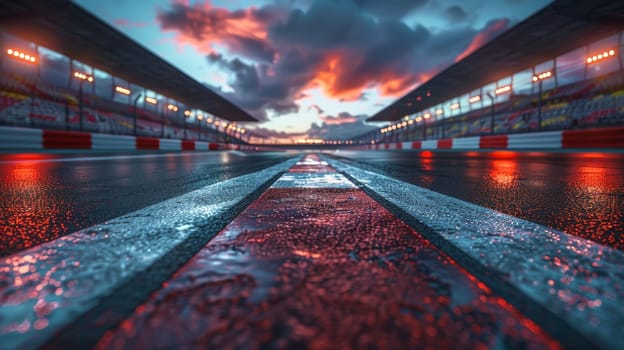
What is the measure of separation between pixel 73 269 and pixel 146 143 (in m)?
13.3

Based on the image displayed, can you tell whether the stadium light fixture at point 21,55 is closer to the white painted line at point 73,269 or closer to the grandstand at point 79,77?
the grandstand at point 79,77

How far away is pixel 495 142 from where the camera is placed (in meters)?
12.9

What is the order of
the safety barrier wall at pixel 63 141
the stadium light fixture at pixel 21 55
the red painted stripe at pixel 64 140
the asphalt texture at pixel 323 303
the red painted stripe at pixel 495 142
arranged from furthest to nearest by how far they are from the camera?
the stadium light fixture at pixel 21 55 < the red painted stripe at pixel 495 142 < the red painted stripe at pixel 64 140 < the safety barrier wall at pixel 63 141 < the asphalt texture at pixel 323 303

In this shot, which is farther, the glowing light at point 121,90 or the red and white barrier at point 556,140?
the glowing light at point 121,90

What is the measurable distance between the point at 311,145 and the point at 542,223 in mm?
63476

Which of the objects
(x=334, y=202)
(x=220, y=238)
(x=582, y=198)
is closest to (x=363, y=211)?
(x=334, y=202)

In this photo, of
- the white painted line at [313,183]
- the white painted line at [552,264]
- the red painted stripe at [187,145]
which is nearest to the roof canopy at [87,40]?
the red painted stripe at [187,145]

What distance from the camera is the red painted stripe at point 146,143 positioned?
11453mm

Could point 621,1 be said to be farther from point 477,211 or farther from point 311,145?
point 311,145

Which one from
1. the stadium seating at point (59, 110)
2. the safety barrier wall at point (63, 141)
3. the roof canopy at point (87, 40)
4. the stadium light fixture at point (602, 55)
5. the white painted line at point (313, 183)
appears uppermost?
the roof canopy at point (87, 40)

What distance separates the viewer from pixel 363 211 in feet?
3.46

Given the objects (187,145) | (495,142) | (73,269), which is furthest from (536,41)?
(73,269)

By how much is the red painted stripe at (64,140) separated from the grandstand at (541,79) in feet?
67.8

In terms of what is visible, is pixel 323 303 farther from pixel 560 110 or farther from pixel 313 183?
pixel 560 110
